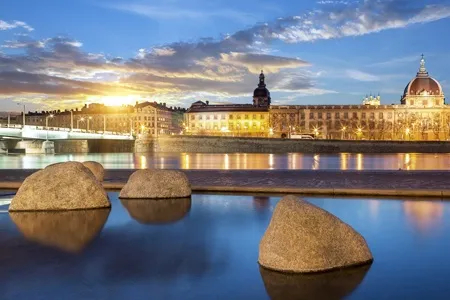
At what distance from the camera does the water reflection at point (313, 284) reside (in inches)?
250

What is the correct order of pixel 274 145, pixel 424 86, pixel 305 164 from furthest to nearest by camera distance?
pixel 424 86 → pixel 274 145 → pixel 305 164

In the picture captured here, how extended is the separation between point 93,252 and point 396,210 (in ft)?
22.8

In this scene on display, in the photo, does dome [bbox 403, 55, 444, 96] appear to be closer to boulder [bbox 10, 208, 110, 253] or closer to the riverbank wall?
the riverbank wall

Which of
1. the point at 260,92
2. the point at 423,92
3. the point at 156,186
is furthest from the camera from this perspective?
the point at 260,92

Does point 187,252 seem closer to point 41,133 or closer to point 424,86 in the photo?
point 41,133

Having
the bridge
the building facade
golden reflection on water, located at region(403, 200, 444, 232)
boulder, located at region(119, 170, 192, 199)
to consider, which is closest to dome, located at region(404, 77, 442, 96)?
the building facade

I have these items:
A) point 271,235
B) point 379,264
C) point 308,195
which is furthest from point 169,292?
point 308,195

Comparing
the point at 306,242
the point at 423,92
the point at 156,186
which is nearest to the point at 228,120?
the point at 423,92

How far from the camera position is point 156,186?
562 inches

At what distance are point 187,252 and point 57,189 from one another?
481 cm

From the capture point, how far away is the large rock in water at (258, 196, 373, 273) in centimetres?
718

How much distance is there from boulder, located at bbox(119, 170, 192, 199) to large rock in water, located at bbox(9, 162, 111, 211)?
202cm

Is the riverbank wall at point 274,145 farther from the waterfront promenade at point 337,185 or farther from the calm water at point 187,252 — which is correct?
the calm water at point 187,252

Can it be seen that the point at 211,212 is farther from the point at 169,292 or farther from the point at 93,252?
the point at 169,292
